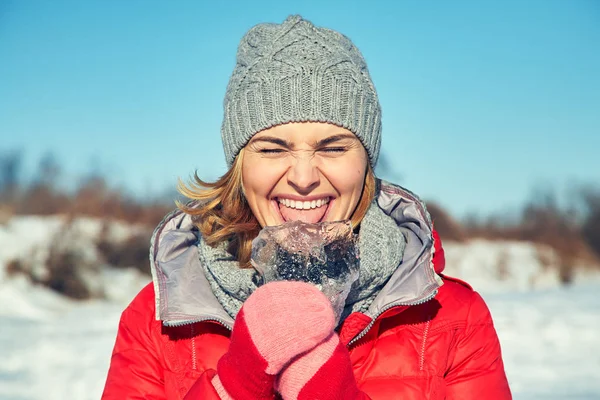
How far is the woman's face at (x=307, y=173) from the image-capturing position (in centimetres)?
206

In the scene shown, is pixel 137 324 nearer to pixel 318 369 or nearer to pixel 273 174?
pixel 273 174

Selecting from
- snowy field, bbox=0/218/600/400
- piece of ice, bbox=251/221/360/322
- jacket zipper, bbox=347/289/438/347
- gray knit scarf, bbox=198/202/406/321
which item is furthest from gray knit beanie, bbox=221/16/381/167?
snowy field, bbox=0/218/600/400

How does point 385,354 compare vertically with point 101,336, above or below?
above

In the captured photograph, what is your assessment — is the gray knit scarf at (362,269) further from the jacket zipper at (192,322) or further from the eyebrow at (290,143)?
the eyebrow at (290,143)

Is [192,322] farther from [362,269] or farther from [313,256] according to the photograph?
[362,269]

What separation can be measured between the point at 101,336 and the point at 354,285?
16.3 ft

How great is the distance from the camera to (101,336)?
649cm

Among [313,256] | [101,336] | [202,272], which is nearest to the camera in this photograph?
[313,256]

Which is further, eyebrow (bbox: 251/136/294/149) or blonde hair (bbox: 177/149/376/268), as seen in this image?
blonde hair (bbox: 177/149/376/268)

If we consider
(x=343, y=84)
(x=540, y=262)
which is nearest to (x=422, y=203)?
(x=343, y=84)

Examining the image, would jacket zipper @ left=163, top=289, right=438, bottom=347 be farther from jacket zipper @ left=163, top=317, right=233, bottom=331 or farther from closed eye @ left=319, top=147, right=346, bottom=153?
closed eye @ left=319, top=147, right=346, bottom=153

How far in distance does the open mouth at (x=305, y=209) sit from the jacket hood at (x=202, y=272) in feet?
1.10

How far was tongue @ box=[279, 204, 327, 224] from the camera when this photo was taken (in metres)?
2.12

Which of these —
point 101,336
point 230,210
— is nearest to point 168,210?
point 101,336
